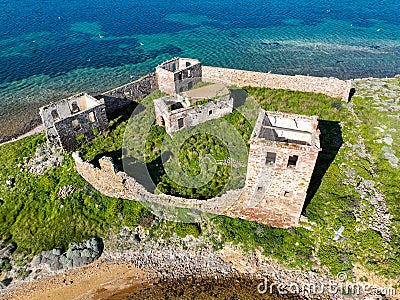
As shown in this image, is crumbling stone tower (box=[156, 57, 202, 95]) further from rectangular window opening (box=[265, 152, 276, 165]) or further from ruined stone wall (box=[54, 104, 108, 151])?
rectangular window opening (box=[265, 152, 276, 165])

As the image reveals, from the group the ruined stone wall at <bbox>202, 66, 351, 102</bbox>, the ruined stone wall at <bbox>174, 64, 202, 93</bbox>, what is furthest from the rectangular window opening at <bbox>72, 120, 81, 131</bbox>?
the ruined stone wall at <bbox>202, 66, 351, 102</bbox>

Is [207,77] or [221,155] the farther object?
[207,77]

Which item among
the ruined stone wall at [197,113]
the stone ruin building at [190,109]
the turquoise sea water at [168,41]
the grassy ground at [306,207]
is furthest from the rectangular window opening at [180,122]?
the turquoise sea water at [168,41]

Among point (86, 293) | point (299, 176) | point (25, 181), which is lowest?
point (86, 293)

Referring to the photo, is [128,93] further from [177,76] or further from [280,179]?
[280,179]

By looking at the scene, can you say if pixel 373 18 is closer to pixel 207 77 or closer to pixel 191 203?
pixel 207 77

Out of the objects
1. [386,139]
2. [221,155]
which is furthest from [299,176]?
[386,139]
